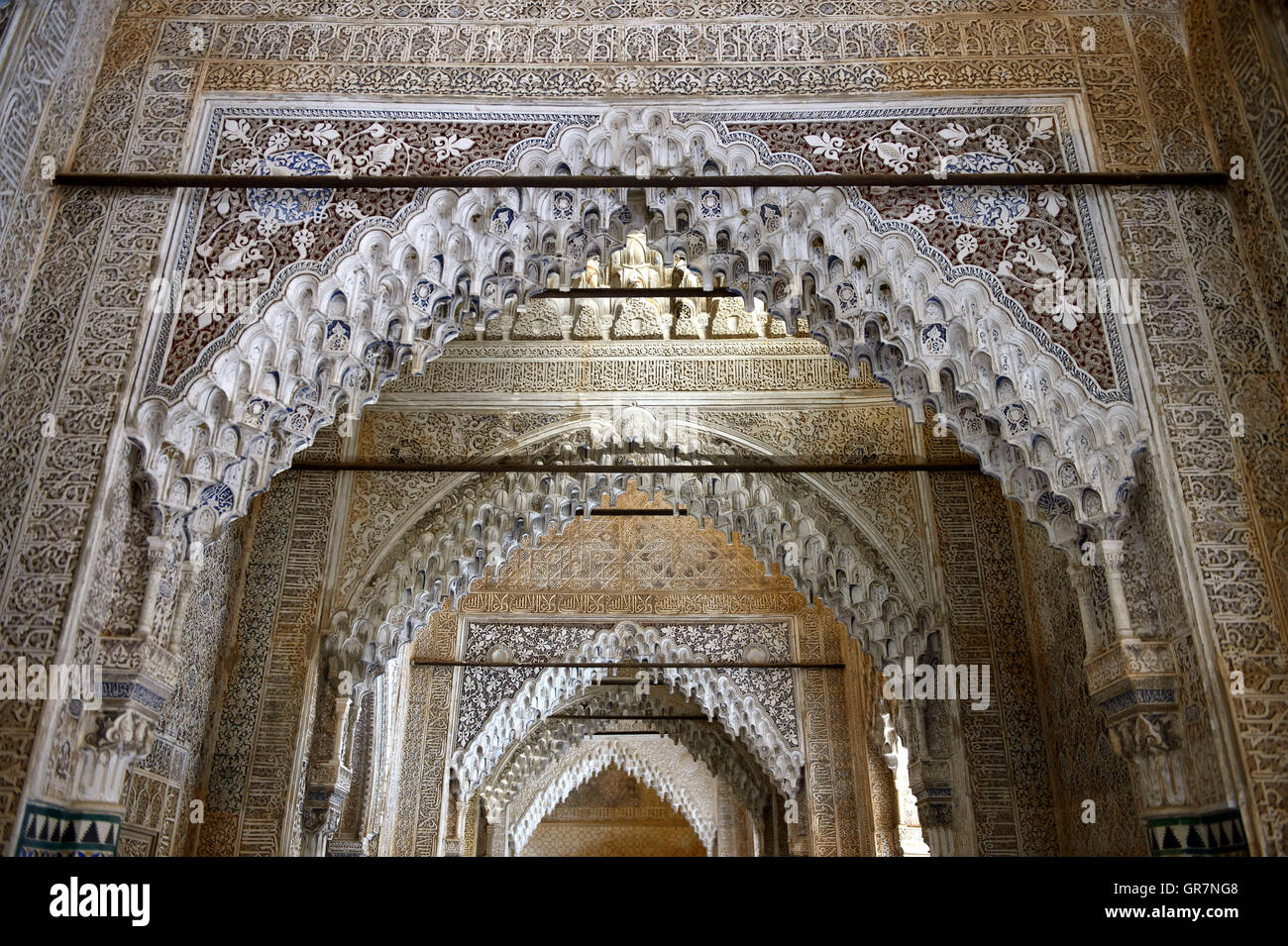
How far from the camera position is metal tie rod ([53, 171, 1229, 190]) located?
15.4ft

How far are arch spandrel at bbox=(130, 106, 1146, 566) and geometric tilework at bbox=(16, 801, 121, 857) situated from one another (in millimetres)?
1201

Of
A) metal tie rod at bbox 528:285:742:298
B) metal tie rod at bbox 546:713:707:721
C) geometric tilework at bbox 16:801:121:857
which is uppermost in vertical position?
metal tie rod at bbox 528:285:742:298

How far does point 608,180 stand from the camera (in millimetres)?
4805

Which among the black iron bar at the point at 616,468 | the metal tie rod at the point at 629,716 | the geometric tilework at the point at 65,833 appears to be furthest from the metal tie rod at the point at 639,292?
the metal tie rod at the point at 629,716

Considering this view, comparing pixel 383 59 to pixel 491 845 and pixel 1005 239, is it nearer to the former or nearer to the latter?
pixel 1005 239

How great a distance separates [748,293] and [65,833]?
392 cm

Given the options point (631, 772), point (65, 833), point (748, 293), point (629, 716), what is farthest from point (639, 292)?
point (631, 772)

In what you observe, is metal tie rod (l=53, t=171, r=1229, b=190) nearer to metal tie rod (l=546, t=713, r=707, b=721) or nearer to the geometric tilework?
the geometric tilework

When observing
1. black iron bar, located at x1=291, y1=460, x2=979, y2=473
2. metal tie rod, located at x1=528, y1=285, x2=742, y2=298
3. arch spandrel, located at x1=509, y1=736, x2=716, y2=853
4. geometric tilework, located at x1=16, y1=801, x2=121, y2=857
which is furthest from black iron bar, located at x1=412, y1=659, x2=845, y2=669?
geometric tilework, located at x1=16, y1=801, x2=121, y2=857

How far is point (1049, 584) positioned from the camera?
20.4ft

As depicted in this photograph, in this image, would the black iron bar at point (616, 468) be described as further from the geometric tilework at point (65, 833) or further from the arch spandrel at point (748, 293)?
the geometric tilework at point (65, 833)

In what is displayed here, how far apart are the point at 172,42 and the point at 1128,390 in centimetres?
508

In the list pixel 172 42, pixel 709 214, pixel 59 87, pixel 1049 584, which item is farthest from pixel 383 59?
pixel 1049 584

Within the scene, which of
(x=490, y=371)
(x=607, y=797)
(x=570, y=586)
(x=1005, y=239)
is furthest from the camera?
(x=607, y=797)
